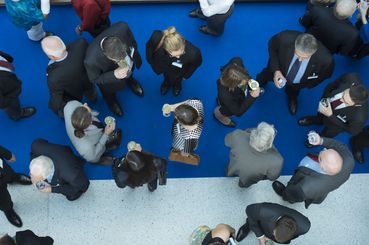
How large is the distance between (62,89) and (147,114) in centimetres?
123

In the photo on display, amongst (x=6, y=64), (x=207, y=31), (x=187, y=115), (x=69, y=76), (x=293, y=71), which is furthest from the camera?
(x=207, y=31)

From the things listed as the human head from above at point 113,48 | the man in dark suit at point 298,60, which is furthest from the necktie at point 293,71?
the human head from above at point 113,48

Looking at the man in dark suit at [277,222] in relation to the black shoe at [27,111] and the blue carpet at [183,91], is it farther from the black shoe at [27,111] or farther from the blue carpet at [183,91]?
the black shoe at [27,111]

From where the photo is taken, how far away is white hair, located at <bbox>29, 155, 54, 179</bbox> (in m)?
3.37

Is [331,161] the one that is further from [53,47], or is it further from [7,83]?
[7,83]

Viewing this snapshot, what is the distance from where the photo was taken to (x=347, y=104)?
3770 millimetres

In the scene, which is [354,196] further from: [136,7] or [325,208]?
[136,7]

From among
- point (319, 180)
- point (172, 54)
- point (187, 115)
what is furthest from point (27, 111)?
point (319, 180)

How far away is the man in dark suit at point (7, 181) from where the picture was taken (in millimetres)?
3686

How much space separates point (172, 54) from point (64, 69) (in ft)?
3.64

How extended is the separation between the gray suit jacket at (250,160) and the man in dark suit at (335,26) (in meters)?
1.59

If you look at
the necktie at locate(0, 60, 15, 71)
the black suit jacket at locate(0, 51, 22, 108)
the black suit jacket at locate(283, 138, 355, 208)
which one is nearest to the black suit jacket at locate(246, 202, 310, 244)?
the black suit jacket at locate(283, 138, 355, 208)

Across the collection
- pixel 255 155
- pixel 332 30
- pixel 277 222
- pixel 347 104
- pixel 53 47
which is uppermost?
pixel 53 47

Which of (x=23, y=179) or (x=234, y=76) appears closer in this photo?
(x=234, y=76)
